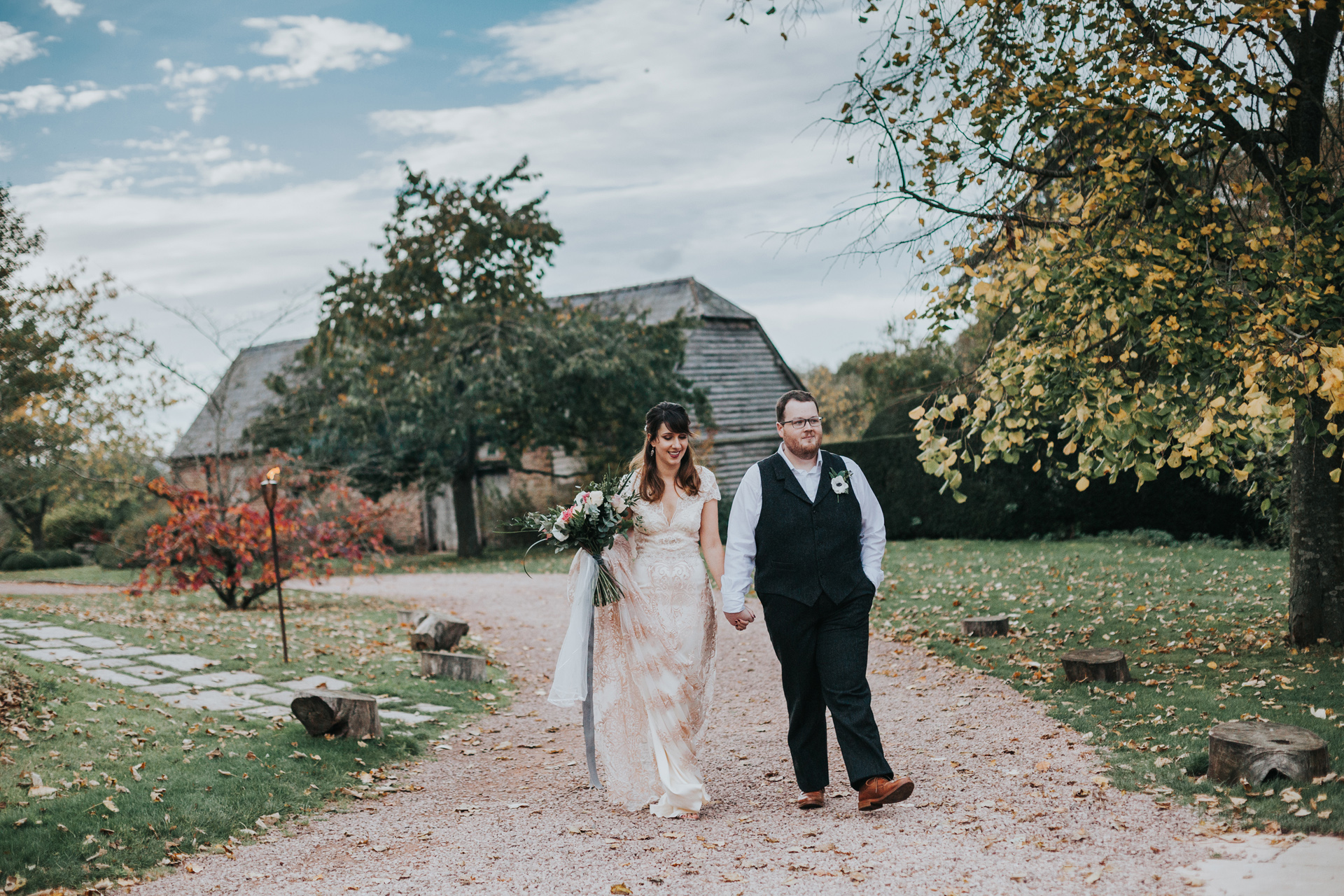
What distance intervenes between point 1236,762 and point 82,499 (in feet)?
88.1

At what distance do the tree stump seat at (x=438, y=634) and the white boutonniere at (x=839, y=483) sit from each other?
20.5 ft

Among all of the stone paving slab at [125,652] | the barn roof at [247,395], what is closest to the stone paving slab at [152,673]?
the stone paving slab at [125,652]

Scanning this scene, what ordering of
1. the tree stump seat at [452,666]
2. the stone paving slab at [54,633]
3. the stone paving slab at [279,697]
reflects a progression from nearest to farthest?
1. the stone paving slab at [279,697]
2. the tree stump seat at [452,666]
3. the stone paving slab at [54,633]

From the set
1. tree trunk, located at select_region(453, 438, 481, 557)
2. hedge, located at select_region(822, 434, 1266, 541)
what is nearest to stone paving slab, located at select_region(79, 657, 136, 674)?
hedge, located at select_region(822, 434, 1266, 541)

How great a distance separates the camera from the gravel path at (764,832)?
13.6 feet

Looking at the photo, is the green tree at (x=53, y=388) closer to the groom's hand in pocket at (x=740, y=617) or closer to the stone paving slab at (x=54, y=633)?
the stone paving slab at (x=54, y=633)

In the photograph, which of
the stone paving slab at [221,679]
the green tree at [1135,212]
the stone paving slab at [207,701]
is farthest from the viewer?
the stone paving slab at [221,679]

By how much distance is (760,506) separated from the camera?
5070 mm

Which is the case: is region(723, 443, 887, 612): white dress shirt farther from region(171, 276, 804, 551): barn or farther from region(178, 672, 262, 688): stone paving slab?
region(171, 276, 804, 551): barn

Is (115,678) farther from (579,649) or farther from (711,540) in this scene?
(711,540)

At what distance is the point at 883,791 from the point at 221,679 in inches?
238

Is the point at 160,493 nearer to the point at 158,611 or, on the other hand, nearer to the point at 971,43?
the point at 158,611

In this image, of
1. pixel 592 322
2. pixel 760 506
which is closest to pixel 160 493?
pixel 592 322

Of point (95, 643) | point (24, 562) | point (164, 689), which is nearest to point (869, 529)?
point (164, 689)
